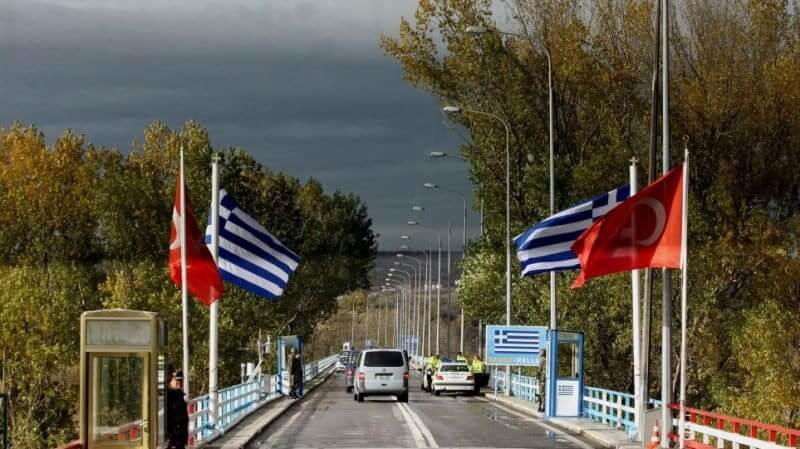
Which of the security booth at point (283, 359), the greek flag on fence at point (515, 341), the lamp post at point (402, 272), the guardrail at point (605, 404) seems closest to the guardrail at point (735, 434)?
the guardrail at point (605, 404)

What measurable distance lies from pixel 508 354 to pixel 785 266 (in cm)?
1046

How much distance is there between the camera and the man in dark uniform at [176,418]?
923 inches

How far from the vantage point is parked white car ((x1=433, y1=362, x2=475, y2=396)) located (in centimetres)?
6569

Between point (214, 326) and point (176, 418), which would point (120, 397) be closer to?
point (176, 418)

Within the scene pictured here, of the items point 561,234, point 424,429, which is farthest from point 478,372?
point 561,234

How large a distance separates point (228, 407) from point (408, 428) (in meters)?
4.35

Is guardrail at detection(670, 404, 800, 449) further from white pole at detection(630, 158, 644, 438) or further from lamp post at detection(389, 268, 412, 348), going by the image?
lamp post at detection(389, 268, 412, 348)

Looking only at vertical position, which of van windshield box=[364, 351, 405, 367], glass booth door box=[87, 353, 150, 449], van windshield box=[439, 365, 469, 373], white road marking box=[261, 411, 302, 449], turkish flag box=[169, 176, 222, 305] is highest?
turkish flag box=[169, 176, 222, 305]

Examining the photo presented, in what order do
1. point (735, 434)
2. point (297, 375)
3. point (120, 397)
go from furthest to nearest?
point (297, 375) → point (735, 434) → point (120, 397)

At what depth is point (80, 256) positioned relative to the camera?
7444 cm

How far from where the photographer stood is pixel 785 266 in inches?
2244

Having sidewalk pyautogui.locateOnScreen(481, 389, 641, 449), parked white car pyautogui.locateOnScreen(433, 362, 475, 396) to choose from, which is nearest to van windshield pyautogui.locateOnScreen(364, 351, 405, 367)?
sidewalk pyautogui.locateOnScreen(481, 389, 641, 449)

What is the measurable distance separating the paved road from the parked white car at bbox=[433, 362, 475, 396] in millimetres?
10464

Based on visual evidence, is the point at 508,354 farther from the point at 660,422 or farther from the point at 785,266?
the point at 660,422
